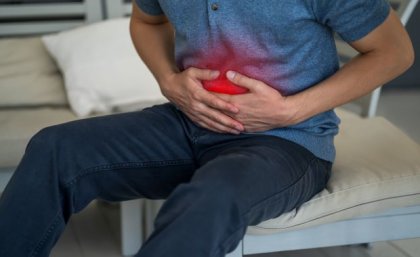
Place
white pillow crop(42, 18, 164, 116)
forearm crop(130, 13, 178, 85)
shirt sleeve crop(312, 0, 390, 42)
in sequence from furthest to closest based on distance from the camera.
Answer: white pillow crop(42, 18, 164, 116) → forearm crop(130, 13, 178, 85) → shirt sleeve crop(312, 0, 390, 42)

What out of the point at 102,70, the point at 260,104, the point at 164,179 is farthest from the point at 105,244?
the point at 260,104

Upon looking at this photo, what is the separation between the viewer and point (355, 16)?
113 cm

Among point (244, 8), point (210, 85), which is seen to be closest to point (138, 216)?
point (210, 85)

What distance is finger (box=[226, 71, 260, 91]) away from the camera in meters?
1.15

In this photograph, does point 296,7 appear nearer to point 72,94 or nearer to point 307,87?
point 307,87

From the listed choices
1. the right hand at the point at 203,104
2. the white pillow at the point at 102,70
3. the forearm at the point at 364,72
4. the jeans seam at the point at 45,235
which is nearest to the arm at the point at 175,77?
the right hand at the point at 203,104

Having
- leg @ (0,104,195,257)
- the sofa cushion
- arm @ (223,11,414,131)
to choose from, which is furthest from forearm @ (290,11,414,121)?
the sofa cushion

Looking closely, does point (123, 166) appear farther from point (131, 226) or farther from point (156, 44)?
point (131, 226)

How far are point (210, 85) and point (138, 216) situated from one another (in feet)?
2.22

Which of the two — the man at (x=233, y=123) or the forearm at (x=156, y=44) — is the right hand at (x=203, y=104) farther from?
the forearm at (x=156, y=44)

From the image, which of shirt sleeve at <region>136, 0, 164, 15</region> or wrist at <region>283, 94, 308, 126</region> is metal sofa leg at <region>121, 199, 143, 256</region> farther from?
wrist at <region>283, 94, 308, 126</region>

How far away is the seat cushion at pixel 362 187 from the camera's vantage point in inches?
49.6

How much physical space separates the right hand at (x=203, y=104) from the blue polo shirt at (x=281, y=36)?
5 centimetres

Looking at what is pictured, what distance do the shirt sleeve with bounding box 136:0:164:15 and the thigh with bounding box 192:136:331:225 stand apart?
1.27ft
